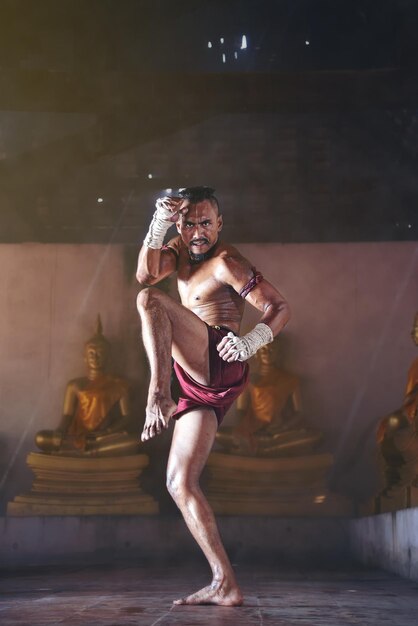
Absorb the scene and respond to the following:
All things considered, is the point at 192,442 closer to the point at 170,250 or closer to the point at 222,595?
the point at 222,595

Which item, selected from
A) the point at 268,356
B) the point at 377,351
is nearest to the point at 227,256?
the point at 268,356

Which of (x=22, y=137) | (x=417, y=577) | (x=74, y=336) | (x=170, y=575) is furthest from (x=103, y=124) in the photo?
(x=417, y=577)

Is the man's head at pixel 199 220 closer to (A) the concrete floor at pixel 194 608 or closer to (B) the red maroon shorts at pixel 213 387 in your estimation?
(B) the red maroon shorts at pixel 213 387

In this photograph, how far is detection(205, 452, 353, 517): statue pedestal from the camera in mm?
5594

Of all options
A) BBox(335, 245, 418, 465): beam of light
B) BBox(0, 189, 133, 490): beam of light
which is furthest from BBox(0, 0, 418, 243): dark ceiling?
BBox(335, 245, 418, 465): beam of light

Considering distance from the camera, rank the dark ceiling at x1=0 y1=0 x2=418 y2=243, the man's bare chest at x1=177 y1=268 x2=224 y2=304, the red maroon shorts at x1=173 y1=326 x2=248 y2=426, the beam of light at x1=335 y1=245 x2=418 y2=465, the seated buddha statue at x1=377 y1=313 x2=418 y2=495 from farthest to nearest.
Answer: the beam of light at x1=335 y1=245 x2=418 y2=465, the dark ceiling at x1=0 y1=0 x2=418 y2=243, the seated buddha statue at x1=377 y1=313 x2=418 y2=495, the man's bare chest at x1=177 y1=268 x2=224 y2=304, the red maroon shorts at x1=173 y1=326 x2=248 y2=426

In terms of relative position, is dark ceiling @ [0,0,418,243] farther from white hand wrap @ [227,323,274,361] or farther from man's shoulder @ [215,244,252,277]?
white hand wrap @ [227,323,274,361]

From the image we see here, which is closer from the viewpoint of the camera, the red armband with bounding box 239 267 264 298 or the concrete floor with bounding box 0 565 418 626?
the concrete floor with bounding box 0 565 418 626

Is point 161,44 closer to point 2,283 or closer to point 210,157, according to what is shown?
point 210,157

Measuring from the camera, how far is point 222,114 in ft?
22.0

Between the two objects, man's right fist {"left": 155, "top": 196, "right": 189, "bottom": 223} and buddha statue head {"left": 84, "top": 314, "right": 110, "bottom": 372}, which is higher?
man's right fist {"left": 155, "top": 196, "right": 189, "bottom": 223}

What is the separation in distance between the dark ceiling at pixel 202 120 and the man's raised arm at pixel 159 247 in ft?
11.4

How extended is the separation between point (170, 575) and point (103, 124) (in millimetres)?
3615

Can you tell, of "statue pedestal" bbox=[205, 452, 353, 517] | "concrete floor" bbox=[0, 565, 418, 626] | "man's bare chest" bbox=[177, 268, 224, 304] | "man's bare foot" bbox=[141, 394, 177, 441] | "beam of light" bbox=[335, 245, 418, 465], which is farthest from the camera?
"beam of light" bbox=[335, 245, 418, 465]
